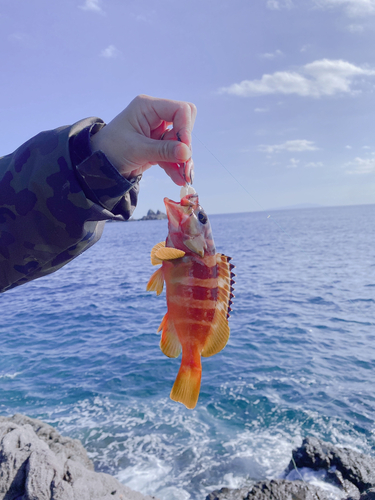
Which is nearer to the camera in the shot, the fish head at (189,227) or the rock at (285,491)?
the fish head at (189,227)

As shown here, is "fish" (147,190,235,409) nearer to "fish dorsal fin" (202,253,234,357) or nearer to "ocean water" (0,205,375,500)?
"fish dorsal fin" (202,253,234,357)

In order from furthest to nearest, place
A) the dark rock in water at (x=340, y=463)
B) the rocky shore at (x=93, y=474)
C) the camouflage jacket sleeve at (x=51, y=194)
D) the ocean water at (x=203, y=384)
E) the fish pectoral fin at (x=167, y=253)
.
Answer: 1. the ocean water at (x=203, y=384)
2. the dark rock in water at (x=340, y=463)
3. the rocky shore at (x=93, y=474)
4. the camouflage jacket sleeve at (x=51, y=194)
5. the fish pectoral fin at (x=167, y=253)

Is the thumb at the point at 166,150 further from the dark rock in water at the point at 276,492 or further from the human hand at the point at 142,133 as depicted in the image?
the dark rock in water at the point at 276,492

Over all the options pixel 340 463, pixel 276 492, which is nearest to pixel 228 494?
pixel 276 492

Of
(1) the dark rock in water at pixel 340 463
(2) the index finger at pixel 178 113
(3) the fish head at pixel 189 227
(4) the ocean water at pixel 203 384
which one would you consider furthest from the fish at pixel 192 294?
(1) the dark rock in water at pixel 340 463

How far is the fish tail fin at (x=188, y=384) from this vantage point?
2.62 meters

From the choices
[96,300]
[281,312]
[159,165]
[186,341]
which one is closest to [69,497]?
[186,341]

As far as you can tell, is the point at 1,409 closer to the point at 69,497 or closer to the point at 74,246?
the point at 69,497

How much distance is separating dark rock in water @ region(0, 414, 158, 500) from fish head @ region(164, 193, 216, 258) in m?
4.90

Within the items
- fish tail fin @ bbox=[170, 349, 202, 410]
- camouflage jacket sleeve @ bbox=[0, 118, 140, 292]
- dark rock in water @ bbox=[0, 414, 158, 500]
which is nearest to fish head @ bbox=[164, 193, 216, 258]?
camouflage jacket sleeve @ bbox=[0, 118, 140, 292]

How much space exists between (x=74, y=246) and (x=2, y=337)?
17.4m

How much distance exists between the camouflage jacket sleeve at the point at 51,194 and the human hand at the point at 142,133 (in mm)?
141

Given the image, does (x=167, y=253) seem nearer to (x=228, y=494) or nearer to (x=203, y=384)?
(x=228, y=494)

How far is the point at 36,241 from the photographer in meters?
2.96
